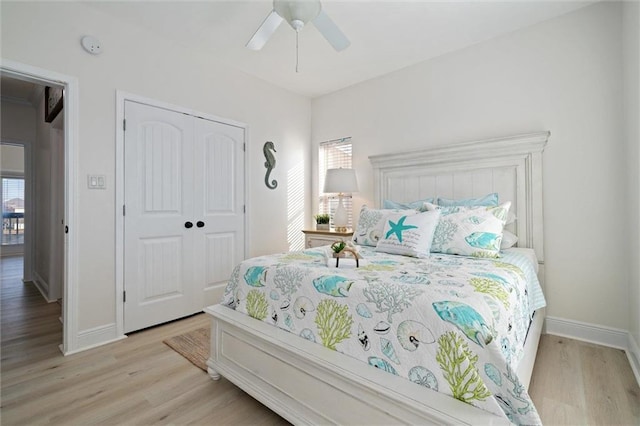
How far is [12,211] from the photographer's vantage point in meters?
7.95

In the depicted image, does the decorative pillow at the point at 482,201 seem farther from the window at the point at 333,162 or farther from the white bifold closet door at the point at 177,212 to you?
the white bifold closet door at the point at 177,212

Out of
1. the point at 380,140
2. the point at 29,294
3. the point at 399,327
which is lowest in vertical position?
the point at 29,294

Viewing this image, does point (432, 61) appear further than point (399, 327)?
Yes

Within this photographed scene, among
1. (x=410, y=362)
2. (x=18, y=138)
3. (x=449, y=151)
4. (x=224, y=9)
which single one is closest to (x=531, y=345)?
(x=410, y=362)

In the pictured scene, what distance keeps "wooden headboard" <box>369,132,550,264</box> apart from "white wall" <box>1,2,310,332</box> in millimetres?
1841

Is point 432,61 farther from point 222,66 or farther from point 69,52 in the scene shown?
point 69,52

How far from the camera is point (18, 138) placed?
4.39 m

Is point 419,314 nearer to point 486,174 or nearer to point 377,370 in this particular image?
point 377,370

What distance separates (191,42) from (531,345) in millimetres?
3642

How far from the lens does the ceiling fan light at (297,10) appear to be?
192cm

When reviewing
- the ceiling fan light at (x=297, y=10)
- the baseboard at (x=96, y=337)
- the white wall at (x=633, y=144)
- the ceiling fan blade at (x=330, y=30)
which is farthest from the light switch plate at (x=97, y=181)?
the white wall at (x=633, y=144)

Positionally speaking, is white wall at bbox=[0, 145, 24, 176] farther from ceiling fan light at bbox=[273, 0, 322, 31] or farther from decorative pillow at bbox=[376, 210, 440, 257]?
decorative pillow at bbox=[376, 210, 440, 257]

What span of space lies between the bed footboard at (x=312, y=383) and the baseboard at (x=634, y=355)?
5.54 feet

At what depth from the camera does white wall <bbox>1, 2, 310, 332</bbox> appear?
2.16 meters
